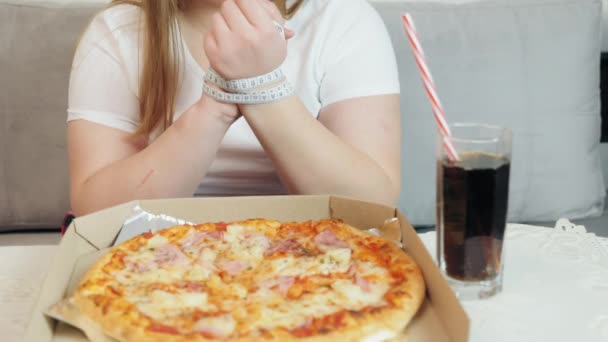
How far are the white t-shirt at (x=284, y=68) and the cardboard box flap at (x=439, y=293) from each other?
547 millimetres

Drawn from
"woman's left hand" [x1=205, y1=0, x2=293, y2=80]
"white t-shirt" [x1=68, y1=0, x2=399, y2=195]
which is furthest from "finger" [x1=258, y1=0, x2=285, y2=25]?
"white t-shirt" [x1=68, y1=0, x2=399, y2=195]

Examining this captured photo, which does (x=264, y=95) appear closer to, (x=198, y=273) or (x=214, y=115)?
(x=214, y=115)

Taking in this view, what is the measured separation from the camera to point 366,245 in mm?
828

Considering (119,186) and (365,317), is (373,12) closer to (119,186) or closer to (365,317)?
(119,186)

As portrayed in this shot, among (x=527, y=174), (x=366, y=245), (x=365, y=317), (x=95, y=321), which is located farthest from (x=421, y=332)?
(x=527, y=174)

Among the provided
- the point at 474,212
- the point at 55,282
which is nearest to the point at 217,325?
the point at 55,282

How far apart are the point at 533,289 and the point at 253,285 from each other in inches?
11.9

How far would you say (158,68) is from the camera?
1.31 metres

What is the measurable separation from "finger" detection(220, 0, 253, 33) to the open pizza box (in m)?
0.25

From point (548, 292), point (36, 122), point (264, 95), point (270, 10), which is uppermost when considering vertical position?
point (270, 10)

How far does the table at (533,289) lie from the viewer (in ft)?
2.31

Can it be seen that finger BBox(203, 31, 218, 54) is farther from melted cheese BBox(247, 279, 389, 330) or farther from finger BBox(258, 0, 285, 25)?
melted cheese BBox(247, 279, 389, 330)

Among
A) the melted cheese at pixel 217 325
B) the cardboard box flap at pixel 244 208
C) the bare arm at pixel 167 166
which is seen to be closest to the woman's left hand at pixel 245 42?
the bare arm at pixel 167 166

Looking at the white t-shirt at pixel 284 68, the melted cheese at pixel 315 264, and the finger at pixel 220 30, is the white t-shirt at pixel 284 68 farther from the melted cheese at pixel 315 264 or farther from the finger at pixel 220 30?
the melted cheese at pixel 315 264
